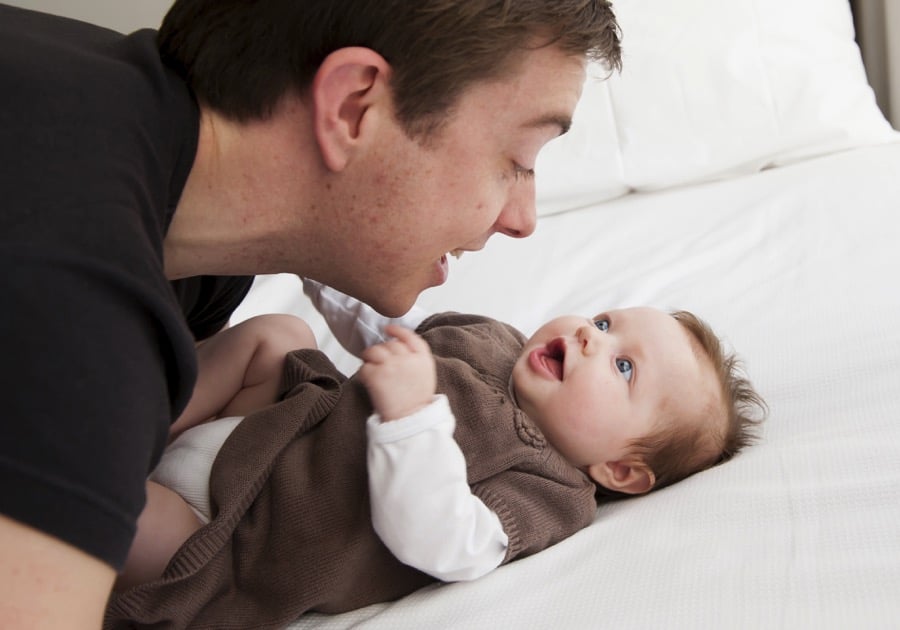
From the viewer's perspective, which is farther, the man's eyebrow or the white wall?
the white wall

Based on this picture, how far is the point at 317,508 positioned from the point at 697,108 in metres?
1.49

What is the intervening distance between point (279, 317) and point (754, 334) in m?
0.69

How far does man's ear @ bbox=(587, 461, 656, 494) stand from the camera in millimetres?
1165

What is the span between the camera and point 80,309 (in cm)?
65

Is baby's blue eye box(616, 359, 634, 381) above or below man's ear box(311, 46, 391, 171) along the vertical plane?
below

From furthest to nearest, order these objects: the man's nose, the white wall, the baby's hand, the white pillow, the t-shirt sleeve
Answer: the white wall → the white pillow → the t-shirt sleeve → the man's nose → the baby's hand

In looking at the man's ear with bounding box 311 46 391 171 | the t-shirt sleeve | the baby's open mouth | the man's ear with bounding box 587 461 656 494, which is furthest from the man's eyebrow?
the t-shirt sleeve

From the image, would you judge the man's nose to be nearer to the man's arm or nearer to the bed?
the bed

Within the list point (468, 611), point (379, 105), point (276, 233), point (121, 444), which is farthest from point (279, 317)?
point (121, 444)

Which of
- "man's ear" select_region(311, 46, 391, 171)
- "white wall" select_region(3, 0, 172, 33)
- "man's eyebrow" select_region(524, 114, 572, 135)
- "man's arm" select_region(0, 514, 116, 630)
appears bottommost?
"man's arm" select_region(0, 514, 116, 630)

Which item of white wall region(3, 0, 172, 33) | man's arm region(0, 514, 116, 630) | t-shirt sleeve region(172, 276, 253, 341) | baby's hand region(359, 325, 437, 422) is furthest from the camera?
white wall region(3, 0, 172, 33)

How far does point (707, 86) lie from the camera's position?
2.14 m

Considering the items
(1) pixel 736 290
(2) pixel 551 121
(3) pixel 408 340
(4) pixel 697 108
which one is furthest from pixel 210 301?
(4) pixel 697 108

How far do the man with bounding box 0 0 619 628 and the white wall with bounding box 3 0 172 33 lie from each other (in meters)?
1.49
